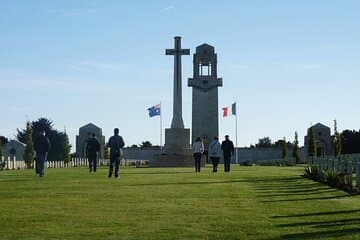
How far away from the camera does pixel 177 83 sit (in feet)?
166

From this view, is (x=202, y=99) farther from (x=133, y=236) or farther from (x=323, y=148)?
(x=133, y=236)

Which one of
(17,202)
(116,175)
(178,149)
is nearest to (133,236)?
(17,202)

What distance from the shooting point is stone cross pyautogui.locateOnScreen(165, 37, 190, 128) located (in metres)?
50.6

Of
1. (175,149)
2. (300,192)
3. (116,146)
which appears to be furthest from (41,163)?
(175,149)

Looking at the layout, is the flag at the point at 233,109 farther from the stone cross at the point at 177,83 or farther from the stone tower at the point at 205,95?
the stone cross at the point at 177,83

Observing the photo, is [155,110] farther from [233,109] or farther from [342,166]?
[342,166]

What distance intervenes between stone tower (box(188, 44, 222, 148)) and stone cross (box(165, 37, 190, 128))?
2337cm

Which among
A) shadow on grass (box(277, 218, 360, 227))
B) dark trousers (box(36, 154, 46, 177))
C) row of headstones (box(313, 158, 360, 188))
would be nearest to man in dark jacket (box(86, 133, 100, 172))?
dark trousers (box(36, 154, 46, 177))

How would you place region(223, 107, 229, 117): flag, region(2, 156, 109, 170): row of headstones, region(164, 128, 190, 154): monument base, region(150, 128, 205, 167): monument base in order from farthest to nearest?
1. region(223, 107, 229, 117): flag
2. region(164, 128, 190, 154): monument base
3. region(150, 128, 205, 167): monument base
4. region(2, 156, 109, 170): row of headstones

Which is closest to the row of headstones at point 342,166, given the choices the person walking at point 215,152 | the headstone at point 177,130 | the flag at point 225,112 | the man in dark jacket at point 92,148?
the person walking at point 215,152

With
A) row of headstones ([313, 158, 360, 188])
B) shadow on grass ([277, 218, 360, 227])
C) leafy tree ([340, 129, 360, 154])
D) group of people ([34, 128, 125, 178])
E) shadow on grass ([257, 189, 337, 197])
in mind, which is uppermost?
leafy tree ([340, 129, 360, 154])

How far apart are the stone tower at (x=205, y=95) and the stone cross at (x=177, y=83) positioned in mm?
23371

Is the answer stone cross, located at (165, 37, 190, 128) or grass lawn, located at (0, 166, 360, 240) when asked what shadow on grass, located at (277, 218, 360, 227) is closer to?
grass lawn, located at (0, 166, 360, 240)

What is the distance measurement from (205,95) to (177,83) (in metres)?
26.0
